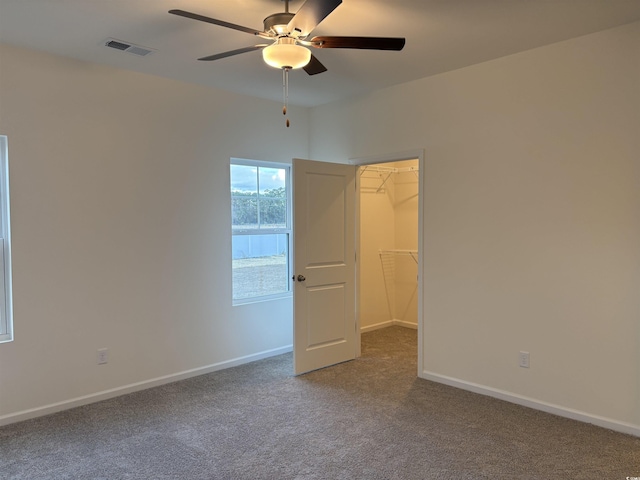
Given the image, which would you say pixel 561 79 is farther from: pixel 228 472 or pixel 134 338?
pixel 134 338

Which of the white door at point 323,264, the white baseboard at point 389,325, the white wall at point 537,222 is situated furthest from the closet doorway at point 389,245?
the white wall at point 537,222

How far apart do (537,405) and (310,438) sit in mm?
1748

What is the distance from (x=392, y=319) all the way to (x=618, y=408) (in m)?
3.26

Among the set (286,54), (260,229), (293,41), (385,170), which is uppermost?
(293,41)

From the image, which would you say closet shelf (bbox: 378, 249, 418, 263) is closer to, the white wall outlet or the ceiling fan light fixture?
the white wall outlet

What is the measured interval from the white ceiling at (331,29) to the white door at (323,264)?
1.01m

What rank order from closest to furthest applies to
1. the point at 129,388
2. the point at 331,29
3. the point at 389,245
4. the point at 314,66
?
the point at 314,66 < the point at 331,29 < the point at 129,388 < the point at 389,245

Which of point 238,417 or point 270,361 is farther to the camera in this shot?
point 270,361

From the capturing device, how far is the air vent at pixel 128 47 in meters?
3.07

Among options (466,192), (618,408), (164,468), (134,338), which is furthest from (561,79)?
(134,338)

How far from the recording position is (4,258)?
3.21m

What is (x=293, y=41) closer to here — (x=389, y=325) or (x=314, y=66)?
(x=314, y=66)

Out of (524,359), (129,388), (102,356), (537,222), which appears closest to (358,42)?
(537,222)

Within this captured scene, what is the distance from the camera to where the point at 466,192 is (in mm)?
3721
